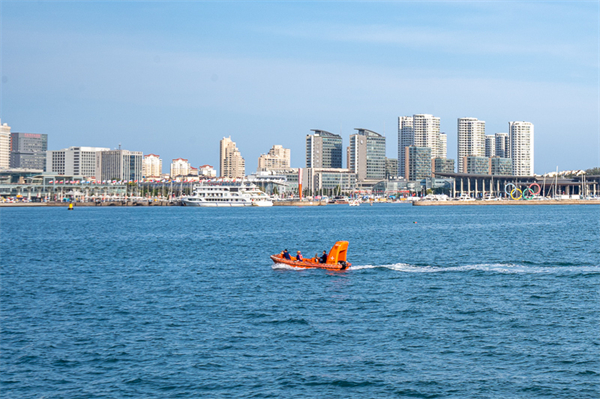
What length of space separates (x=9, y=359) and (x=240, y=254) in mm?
36939

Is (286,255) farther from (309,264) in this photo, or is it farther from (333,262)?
(333,262)

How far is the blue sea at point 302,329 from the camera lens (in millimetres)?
21172

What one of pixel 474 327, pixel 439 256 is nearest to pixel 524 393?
pixel 474 327

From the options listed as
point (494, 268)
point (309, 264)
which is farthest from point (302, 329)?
point (494, 268)

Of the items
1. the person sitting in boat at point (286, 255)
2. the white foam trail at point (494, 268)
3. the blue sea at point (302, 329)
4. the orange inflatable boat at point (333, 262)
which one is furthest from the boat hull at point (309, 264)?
the white foam trail at point (494, 268)

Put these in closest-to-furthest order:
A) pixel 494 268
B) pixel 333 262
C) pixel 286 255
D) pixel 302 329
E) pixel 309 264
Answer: pixel 302 329 → pixel 333 262 → pixel 309 264 → pixel 494 268 → pixel 286 255

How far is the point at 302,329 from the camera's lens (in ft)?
92.8

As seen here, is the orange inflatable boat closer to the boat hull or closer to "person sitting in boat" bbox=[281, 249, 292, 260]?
the boat hull

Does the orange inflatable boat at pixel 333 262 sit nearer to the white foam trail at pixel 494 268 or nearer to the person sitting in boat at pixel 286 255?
the person sitting in boat at pixel 286 255

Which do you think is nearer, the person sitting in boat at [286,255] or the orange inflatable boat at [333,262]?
the orange inflatable boat at [333,262]

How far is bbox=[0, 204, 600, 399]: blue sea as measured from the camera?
21.2m

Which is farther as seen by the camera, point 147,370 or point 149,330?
point 149,330

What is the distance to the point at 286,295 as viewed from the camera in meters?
36.6

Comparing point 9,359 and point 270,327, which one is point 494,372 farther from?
point 9,359
